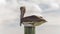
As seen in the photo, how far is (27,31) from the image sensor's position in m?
0.56

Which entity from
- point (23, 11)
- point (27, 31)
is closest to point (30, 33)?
point (27, 31)

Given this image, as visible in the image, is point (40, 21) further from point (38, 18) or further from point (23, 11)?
point (23, 11)

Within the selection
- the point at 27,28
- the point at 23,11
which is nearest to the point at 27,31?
the point at 27,28

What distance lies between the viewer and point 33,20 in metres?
0.53

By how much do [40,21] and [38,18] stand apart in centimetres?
2

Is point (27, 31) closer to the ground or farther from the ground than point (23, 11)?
closer to the ground

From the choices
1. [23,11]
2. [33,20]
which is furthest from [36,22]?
[23,11]

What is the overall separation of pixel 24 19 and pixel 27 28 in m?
0.06

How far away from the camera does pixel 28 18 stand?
1.78 ft

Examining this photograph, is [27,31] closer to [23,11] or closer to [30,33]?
[30,33]

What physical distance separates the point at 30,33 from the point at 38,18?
105 millimetres

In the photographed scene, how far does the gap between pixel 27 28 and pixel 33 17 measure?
A: 0.08 meters

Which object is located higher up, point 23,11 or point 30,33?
point 23,11

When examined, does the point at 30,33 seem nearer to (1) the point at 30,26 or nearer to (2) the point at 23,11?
(1) the point at 30,26
